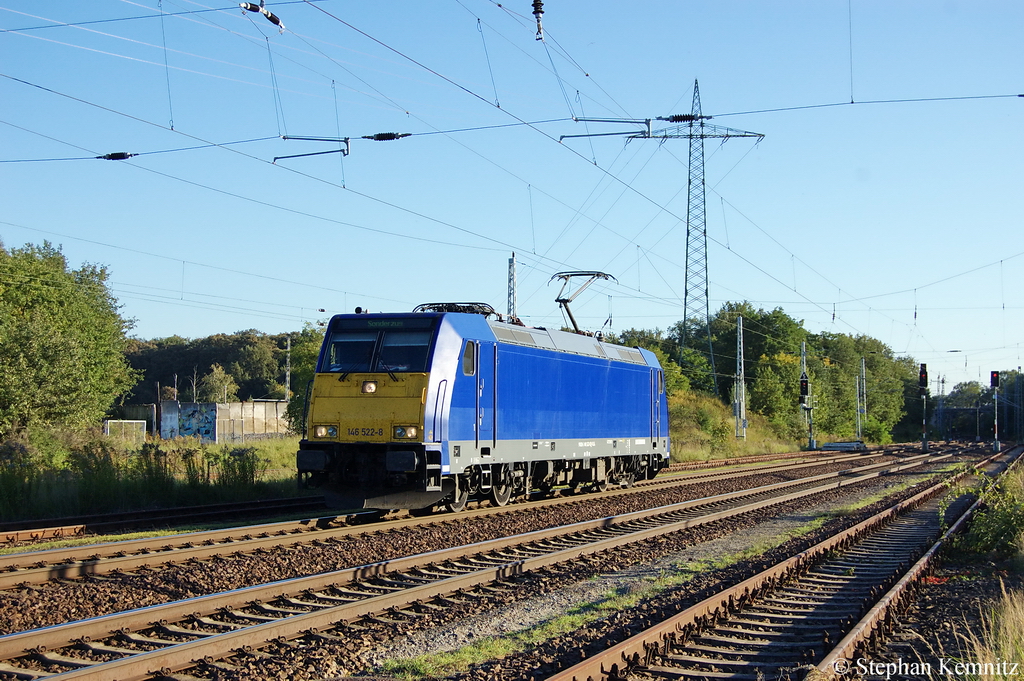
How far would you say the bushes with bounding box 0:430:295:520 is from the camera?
1681 cm

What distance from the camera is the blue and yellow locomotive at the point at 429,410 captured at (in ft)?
50.4

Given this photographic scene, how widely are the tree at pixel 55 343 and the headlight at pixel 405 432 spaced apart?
67.4 ft

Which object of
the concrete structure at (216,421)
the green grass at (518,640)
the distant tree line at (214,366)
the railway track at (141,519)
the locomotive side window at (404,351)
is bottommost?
the green grass at (518,640)

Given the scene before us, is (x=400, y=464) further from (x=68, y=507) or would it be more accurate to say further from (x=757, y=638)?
(x=757, y=638)

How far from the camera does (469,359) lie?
16469 millimetres

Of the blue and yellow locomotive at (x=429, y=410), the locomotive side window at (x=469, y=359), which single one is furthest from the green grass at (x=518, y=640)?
the locomotive side window at (x=469, y=359)

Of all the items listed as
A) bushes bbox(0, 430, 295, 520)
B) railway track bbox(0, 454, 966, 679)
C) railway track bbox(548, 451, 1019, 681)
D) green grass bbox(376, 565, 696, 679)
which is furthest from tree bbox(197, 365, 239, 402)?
green grass bbox(376, 565, 696, 679)

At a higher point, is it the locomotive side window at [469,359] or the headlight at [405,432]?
the locomotive side window at [469,359]

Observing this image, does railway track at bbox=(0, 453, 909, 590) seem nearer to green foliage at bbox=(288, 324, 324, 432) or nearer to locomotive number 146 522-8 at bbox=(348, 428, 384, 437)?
locomotive number 146 522-8 at bbox=(348, 428, 384, 437)

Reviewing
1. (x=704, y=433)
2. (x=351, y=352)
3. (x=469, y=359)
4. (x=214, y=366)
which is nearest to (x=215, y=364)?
(x=214, y=366)

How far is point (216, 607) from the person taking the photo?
8406 millimetres

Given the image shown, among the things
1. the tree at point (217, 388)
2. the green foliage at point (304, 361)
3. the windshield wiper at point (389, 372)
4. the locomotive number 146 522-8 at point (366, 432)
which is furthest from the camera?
the tree at point (217, 388)

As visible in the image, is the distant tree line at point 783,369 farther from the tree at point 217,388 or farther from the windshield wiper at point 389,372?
the tree at point 217,388

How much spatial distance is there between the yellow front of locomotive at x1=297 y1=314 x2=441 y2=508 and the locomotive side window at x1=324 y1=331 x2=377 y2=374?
0.02 metres
